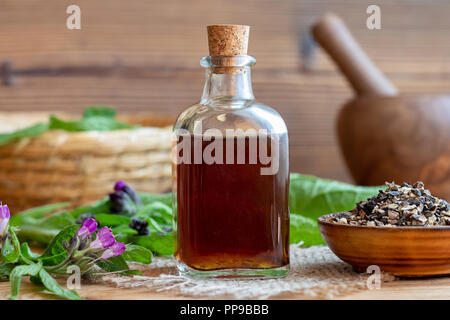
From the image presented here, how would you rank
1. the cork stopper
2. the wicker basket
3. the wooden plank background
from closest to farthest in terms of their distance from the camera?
the cork stopper → the wicker basket → the wooden plank background

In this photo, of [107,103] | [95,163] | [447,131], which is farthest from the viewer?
[107,103]

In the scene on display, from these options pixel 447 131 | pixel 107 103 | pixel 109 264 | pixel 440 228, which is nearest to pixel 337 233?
pixel 440 228

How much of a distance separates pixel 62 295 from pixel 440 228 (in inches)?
13.6

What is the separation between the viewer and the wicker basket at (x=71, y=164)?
108 centimetres

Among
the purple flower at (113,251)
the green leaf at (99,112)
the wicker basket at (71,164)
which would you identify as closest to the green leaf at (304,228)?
the purple flower at (113,251)

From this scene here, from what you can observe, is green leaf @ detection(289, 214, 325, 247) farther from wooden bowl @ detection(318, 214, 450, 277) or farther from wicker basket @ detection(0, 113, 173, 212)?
wicker basket @ detection(0, 113, 173, 212)

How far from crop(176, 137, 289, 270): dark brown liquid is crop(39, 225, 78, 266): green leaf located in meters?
0.11

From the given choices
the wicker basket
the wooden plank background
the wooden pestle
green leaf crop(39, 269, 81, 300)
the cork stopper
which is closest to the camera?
green leaf crop(39, 269, 81, 300)

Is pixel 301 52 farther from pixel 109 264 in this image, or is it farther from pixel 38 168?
pixel 109 264

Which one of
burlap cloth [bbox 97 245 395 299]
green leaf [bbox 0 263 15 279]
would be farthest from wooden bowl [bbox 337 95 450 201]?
green leaf [bbox 0 263 15 279]

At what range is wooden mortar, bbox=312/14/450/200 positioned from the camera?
1.26 metres

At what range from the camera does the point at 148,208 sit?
0.81 m

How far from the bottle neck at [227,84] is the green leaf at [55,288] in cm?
23

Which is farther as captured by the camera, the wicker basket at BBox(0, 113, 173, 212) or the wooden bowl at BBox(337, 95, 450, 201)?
the wooden bowl at BBox(337, 95, 450, 201)
